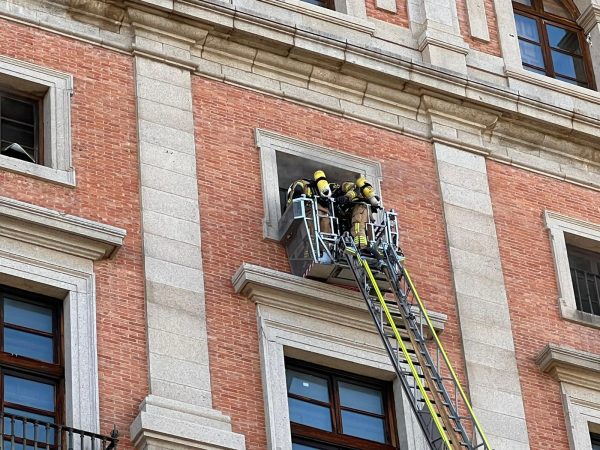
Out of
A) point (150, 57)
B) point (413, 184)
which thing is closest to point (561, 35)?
point (413, 184)

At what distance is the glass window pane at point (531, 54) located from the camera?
3209 cm

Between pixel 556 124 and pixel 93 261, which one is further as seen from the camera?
pixel 556 124

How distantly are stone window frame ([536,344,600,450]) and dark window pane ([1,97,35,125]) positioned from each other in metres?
6.81

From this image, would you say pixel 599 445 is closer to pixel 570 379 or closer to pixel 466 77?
pixel 570 379

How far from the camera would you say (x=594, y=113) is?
3117 centimetres

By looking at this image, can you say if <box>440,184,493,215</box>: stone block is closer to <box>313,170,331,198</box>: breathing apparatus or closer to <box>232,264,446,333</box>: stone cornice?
<box>313,170,331,198</box>: breathing apparatus

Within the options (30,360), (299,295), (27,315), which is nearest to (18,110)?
(27,315)

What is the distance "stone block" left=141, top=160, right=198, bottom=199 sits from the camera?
2708 centimetres

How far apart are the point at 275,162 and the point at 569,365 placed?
172 inches

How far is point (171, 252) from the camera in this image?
86.8ft

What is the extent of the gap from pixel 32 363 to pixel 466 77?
26.6 feet

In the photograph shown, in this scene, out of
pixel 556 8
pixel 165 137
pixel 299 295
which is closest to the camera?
pixel 299 295

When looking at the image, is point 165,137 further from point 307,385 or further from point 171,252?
point 307,385

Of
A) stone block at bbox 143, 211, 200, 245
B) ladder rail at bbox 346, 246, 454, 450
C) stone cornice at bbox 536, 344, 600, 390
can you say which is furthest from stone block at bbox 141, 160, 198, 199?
stone cornice at bbox 536, 344, 600, 390
